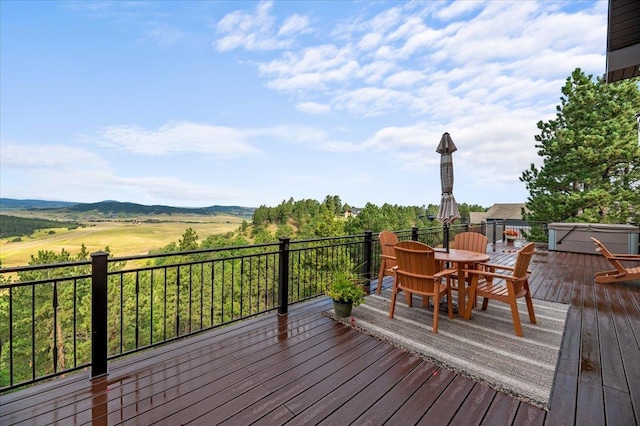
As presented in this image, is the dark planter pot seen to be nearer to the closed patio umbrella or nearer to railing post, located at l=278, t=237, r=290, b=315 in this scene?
railing post, located at l=278, t=237, r=290, b=315

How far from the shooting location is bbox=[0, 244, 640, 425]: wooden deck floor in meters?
1.73

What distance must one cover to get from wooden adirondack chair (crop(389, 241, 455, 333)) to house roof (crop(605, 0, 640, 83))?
2544mm

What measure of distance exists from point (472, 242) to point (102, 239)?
22.1 meters

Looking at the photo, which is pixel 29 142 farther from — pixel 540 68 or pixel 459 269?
pixel 540 68

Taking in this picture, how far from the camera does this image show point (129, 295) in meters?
21.3

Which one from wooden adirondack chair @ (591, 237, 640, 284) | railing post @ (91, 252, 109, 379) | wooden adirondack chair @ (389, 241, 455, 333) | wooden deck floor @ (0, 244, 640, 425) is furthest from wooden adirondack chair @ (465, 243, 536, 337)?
railing post @ (91, 252, 109, 379)

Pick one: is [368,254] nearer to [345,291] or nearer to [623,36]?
[345,291]

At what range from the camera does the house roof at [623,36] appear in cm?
255

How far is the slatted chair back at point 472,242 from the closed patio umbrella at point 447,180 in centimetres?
37

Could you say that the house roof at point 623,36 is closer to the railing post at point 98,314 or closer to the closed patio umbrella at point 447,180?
the closed patio umbrella at point 447,180

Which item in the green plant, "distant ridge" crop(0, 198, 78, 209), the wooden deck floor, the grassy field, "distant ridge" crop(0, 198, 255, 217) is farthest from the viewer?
"distant ridge" crop(0, 198, 255, 217)

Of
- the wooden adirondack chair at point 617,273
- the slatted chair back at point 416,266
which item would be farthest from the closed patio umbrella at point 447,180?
the wooden adirondack chair at point 617,273

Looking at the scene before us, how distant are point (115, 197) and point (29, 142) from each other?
19.3 feet

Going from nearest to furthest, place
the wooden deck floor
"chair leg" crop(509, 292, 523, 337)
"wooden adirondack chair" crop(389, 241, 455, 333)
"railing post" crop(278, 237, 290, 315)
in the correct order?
1. the wooden deck floor
2. "chair leg" crop(509, 292, 523, 337)
3. "wooden adirondack chair" crop(389, 241, 455, 333)
4. "railing post" crop(278, 237, 290, 315)
